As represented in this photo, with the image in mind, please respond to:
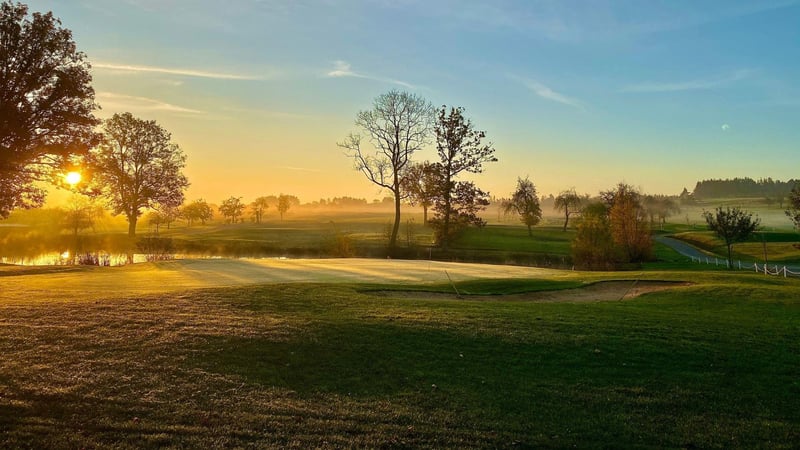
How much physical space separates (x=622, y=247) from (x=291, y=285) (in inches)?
1897

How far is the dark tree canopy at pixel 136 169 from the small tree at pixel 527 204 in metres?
56.8

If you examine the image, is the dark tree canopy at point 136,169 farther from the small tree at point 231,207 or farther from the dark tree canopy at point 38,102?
the small tree at point 231,207

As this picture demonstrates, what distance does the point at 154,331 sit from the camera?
32.7 feet

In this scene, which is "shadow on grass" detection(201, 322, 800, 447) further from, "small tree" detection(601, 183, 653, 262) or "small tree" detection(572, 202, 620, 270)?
"small tree" detection(601, 183, 653, 262)

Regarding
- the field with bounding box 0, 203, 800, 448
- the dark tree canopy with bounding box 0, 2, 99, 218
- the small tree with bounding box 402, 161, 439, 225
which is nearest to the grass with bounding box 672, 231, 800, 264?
the small tree with bounding box 402, 161, 439, 225

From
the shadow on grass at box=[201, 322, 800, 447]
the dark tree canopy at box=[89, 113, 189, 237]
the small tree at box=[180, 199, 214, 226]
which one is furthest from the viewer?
the small tree at box=[180, 199, 214, 226]

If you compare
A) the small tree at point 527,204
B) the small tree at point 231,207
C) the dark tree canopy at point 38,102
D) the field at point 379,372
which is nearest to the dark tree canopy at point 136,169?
the dark tree canopy at point 38,102

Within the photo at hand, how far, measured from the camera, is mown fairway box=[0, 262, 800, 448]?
21.3ft

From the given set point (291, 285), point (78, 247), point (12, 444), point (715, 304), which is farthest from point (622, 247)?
point (78, 247)

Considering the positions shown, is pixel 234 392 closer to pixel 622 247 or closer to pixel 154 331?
pixel 154 331

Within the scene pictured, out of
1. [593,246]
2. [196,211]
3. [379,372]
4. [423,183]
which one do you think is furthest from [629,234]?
[196,211]

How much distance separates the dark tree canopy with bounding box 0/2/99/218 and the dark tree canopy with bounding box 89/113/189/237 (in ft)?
62.7

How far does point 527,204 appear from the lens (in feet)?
287

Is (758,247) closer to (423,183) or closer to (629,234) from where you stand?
(629,234)
